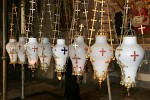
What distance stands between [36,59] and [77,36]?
604mm

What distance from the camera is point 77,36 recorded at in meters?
2.21

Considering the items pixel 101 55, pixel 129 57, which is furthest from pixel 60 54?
pixel 129 57

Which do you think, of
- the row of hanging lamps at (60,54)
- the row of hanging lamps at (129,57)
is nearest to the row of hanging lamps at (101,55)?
the row of hanging lamps at (129,57)

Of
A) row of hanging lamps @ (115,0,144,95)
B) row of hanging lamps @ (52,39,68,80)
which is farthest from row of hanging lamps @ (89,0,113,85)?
row of hanging lamps @ (52,39,68,80)

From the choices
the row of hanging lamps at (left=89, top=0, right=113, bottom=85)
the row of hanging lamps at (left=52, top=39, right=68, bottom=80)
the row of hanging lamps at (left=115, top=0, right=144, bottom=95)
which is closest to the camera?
the row of hanging lamps at (left=115, top=0, right=144, bottom=95)

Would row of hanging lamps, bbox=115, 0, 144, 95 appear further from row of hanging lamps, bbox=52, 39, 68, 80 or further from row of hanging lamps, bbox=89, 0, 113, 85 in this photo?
row of hanging lamps, bbox=52, 39, 68, 80

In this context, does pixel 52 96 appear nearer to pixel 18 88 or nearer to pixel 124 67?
pixel 18 88

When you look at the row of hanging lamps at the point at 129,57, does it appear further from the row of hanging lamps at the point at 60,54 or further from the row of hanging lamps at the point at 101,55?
the row of hanging lamps at the point at 60,54

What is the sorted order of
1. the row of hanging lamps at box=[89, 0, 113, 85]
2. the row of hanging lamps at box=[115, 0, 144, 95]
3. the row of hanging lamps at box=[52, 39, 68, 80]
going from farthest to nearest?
the row of hanging lamps at box=[52, 39, 68, 80] < the row of hanging lamps at box=[89, 0, 113, 85] < the row of hanging lamps at box=[115, 0, 144, 95]

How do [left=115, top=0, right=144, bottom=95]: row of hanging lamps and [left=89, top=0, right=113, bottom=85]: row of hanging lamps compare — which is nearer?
[left=115, top=0, right=144, bottom=95]: row of hanging lamps

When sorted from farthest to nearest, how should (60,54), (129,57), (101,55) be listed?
1. (60,54)
2. (101,55)
3. (129,57)

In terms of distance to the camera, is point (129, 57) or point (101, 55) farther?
point (101, 55)

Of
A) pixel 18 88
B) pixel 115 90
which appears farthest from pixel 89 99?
pixel 18 88

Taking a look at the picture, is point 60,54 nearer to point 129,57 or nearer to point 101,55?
point 101,55
